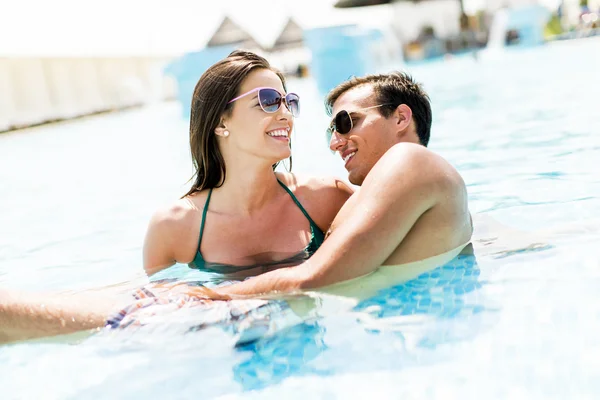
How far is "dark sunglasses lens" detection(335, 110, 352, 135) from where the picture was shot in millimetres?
2809

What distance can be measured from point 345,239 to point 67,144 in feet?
34.9

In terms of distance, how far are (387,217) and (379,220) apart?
3 cm

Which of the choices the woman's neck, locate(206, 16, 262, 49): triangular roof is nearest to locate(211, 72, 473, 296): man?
the woman's neck

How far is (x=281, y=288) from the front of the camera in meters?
2.33

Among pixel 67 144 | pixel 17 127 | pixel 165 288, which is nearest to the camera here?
pixel 165 288

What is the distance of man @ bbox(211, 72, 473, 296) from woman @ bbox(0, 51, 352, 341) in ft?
1.23

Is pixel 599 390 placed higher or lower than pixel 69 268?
higher

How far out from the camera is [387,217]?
2238 millimetres

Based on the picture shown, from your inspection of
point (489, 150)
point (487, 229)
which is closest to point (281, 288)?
point (487, 229)

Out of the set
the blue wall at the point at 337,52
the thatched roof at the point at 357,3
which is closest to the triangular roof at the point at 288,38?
the thatched roof at the point at 357,3

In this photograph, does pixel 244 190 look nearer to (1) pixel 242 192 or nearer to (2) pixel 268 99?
(1) pixel 242 192

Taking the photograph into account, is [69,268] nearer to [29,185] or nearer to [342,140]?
[342,140]

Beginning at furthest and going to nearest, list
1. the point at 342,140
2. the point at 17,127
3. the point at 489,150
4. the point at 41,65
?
the point at 41,65
the point at 17,127
the point at 489,150
the point at 342,140

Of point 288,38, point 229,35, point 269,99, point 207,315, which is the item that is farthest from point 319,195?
point 288,38
